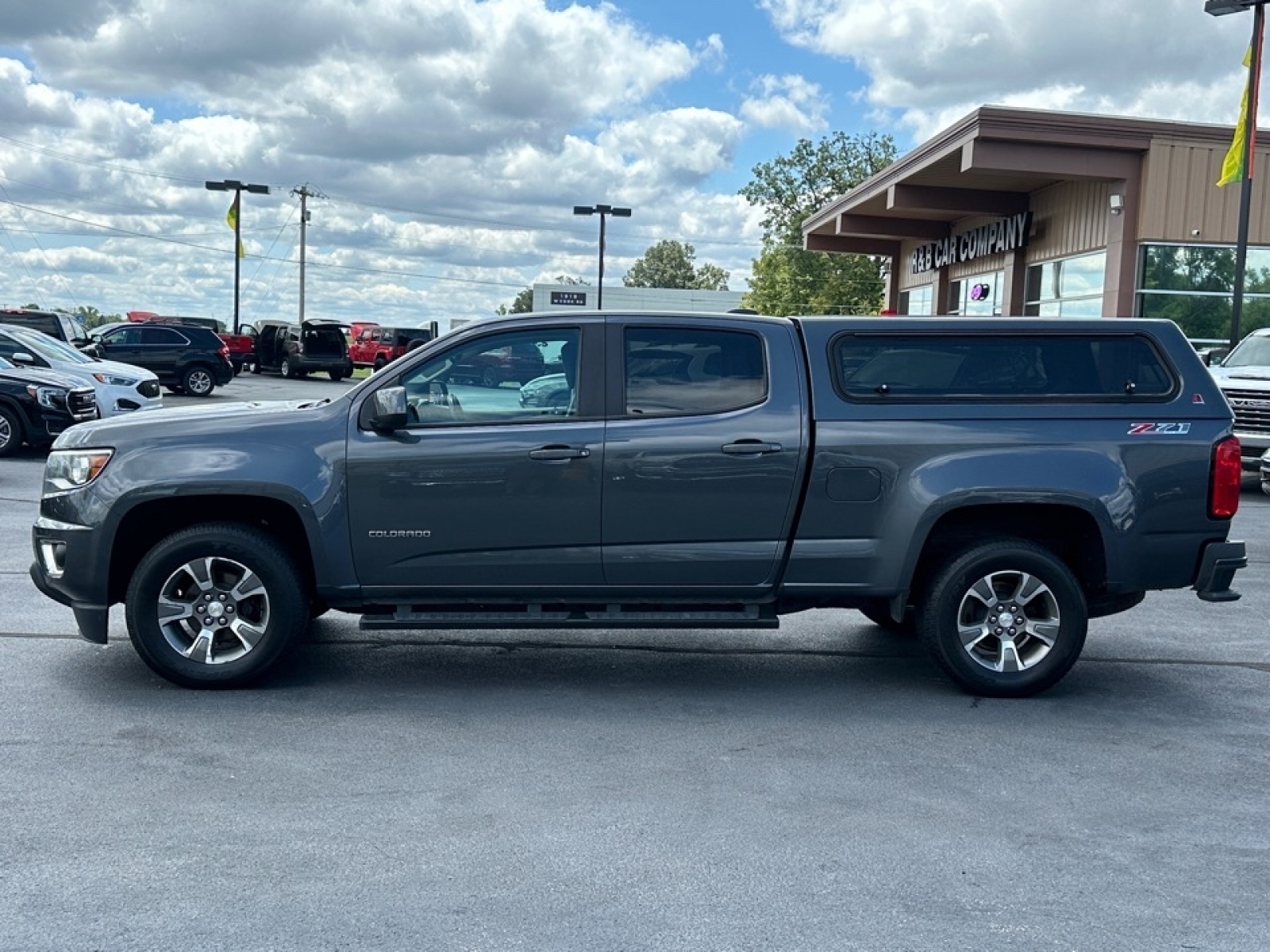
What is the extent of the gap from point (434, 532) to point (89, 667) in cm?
202

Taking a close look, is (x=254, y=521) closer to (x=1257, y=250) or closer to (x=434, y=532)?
(x=434, y=532)

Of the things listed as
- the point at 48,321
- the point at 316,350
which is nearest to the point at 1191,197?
the point at 48,321

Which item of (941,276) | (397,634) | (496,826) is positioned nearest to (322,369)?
(941,276)

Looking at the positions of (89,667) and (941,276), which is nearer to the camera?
(89,667)

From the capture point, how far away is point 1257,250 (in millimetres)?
23344

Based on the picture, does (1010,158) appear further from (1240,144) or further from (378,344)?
(378,344)

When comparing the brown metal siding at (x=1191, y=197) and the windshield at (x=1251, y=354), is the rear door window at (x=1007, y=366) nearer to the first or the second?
the windshield at (x=1251, y=354)

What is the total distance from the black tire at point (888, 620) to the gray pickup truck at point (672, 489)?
3.16ft

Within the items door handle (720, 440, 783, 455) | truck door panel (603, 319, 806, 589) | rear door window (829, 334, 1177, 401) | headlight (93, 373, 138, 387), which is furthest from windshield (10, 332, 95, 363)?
rear door window (829, 334, 1177, 401)

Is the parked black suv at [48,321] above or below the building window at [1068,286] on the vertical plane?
below

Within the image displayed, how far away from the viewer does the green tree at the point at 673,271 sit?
150750 mm

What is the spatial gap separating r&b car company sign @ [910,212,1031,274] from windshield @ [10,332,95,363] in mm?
18427

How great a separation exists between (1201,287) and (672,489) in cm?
2035

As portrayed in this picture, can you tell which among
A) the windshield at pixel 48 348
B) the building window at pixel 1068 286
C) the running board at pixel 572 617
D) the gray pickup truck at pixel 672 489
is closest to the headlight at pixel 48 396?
the windshield at pixel 48 348
